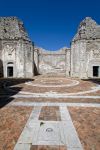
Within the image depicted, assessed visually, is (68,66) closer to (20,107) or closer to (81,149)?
(20,107)

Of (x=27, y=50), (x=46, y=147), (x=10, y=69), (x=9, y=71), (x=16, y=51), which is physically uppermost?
(x=27, y=50)

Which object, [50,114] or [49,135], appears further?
[50,114]

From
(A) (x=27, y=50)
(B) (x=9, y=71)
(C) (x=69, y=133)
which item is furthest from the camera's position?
(B) (x=9, y=71)

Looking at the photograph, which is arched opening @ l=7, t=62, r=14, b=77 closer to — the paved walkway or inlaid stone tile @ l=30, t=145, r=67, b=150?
the paved walkway

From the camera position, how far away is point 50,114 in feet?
20.9

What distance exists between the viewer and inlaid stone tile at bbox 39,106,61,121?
19.2ft

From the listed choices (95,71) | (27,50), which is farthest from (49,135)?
(95,71)

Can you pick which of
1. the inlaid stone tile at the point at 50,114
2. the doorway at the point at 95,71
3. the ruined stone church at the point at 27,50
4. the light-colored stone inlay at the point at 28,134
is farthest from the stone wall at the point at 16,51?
the light-colored stone inlay at the point at 28,134

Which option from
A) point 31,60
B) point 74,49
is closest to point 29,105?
point 31,60

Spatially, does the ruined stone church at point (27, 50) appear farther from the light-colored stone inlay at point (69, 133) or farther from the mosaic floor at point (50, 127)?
the light-colored stone inlay at point (69, 133)

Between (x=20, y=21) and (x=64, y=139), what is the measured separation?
26.0 m

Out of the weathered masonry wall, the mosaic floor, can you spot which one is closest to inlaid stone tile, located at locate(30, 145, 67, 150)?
the mosaic floor

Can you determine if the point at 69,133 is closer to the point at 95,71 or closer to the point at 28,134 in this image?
the point at 28,134

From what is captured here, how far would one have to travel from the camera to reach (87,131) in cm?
473
